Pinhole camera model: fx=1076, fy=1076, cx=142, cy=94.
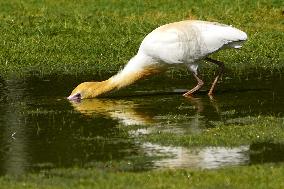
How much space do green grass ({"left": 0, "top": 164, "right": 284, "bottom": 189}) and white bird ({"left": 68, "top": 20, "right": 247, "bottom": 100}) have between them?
16.4 feet

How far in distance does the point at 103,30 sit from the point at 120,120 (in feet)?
25.0

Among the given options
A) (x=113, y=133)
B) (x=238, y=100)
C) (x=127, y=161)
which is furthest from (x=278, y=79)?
(x=127, y=161)

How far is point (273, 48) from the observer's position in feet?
59.9

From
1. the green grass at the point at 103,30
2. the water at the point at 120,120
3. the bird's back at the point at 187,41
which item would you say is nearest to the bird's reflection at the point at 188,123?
the water at the point at 120,120

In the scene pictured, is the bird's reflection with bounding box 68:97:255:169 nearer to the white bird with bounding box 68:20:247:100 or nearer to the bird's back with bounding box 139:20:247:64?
the white bird with bounding box 68:20:247:100

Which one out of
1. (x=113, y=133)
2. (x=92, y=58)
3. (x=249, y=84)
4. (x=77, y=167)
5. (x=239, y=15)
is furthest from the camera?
(x=239, y=15)

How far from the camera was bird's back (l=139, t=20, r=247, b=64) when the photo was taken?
14531mm

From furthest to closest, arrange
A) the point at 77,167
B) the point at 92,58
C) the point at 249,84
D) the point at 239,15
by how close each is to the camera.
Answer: the point at 239,15, the point at 92,58, the point at 249,84, the point at 77,167

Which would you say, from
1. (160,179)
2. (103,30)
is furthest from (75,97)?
(103,30)

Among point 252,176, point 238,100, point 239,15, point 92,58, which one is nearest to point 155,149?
point 252,176

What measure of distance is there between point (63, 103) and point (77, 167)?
4417 millimetres

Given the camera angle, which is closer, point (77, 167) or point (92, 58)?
point (77, 167)

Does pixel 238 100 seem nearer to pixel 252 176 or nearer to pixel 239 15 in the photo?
pixel 252 176

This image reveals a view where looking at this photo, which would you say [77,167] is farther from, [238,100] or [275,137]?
[238,100]
